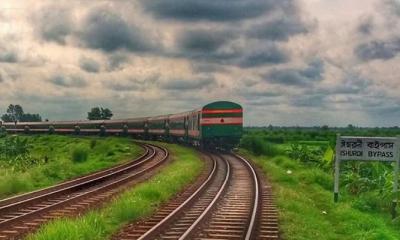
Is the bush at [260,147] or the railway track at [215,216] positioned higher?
the bush at [260,147]

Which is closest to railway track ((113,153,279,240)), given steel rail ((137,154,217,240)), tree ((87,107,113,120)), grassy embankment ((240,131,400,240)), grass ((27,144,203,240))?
steel rail ((137,154,217,240))

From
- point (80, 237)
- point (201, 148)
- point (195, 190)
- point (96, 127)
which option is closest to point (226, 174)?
point (195, 190)

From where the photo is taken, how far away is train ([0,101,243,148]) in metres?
41.7

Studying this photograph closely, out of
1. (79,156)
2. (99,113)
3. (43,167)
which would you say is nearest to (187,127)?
(79,156)

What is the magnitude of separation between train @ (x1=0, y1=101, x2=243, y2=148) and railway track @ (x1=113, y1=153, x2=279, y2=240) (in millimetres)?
19628

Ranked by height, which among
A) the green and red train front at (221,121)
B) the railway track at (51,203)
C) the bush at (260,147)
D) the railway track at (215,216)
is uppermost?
the green and red train front at (221,121)

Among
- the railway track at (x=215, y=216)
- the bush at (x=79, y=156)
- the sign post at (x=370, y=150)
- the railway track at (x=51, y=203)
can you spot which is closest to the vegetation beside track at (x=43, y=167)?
the bush at (x=79, y=156)

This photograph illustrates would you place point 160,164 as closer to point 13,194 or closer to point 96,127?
point 13,194

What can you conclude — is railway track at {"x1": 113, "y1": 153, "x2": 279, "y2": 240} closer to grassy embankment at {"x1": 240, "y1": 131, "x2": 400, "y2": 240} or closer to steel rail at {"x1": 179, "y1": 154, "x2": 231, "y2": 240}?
steel rail at {"x1": 179, "y1": 154, "x2": 231, "y2": 240}

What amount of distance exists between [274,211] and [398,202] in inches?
187

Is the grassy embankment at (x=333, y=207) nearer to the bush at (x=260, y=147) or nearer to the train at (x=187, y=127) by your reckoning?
the train at (x=187, y=127)

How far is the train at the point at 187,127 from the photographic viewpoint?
137ft

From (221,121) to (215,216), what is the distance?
2794 centimetres

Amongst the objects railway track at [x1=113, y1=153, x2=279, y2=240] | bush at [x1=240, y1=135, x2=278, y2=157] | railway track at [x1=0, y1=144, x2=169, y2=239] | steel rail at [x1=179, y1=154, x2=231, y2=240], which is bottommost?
railway track at [x1=0, y1=144, x2=169, y2=239]
